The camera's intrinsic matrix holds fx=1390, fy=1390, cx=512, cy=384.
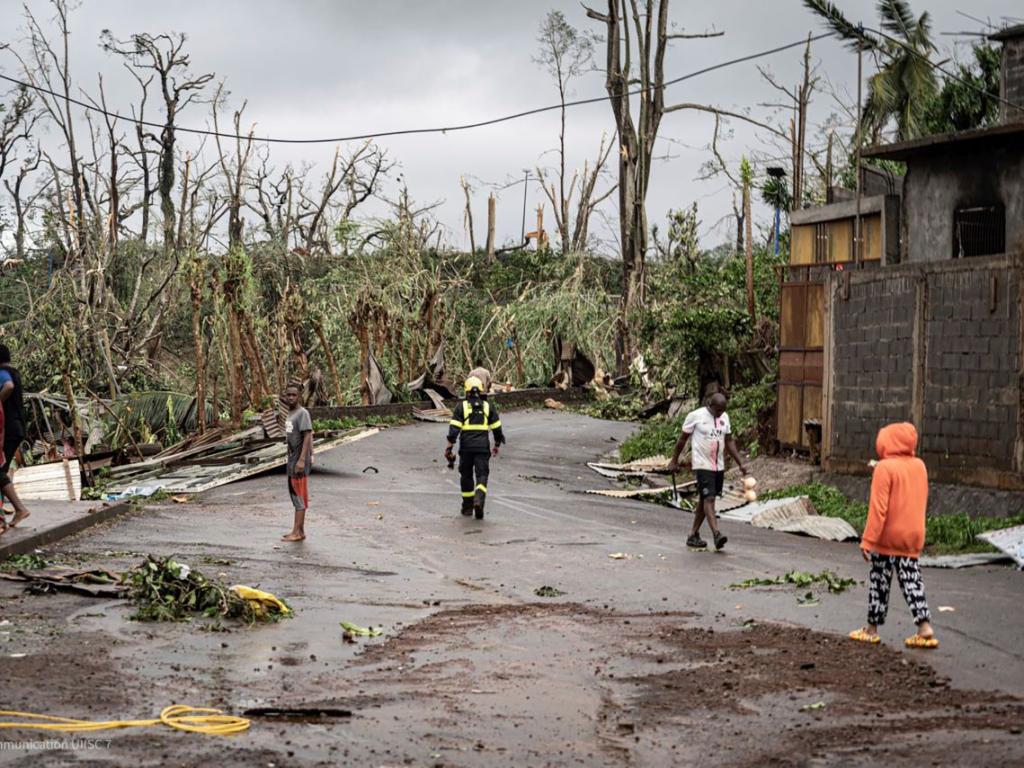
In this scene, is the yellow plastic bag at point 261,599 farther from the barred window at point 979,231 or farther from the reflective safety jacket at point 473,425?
the barred window at point 979,231

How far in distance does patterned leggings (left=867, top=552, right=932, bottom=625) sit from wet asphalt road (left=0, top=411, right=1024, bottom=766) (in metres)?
0.36

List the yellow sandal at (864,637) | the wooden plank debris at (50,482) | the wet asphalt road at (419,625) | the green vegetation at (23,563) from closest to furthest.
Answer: the wet asphalt road at (419,625) → the yellow sandal at (864,637) → the green vegetation at (23,563) → the wooden plank debris at (50,482)

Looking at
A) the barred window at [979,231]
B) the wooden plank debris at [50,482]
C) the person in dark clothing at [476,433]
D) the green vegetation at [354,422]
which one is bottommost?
the wooden plank debris at [50,482]

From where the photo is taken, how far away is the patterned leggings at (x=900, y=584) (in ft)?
30.3

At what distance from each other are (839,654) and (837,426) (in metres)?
11.2

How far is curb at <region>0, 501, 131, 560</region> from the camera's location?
1284cm

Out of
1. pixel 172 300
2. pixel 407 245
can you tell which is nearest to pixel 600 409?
pixel 407 245

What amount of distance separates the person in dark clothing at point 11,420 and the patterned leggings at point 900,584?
8735 millimetres

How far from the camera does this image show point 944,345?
17.1m

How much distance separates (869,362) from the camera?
18.9m

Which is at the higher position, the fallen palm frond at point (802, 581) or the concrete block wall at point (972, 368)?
the concrete block wall at point (972, 368)

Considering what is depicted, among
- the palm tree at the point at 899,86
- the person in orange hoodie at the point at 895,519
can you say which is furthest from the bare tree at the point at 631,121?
the person in orange hoodie at the point at 895,519

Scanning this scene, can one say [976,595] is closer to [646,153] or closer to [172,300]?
[172,300]

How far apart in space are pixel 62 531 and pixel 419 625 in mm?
6052
